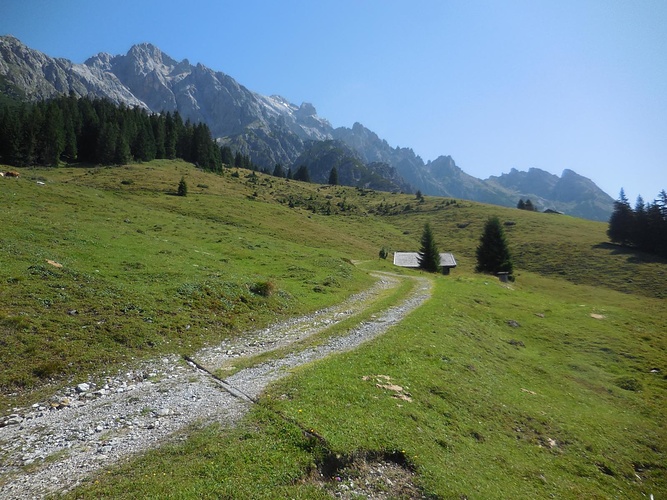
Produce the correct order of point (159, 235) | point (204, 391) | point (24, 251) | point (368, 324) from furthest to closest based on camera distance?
point (159, 235)
point (368, 324)
point (24, 251)
point (204, 391)

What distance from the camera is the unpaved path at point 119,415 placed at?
29.2 ft

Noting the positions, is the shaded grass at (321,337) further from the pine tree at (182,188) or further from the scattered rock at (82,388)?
the pine tree at (182,188)

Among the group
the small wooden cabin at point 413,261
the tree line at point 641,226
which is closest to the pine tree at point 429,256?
the small wooden cabin at point 413,261

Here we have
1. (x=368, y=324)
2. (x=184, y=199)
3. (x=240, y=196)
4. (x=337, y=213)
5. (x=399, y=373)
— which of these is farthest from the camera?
(x=337, y=213)

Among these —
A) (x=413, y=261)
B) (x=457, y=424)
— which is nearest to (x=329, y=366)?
(x=457, y=424)

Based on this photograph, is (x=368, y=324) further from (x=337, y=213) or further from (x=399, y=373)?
(x=337, y=213)

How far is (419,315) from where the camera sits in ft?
96.6

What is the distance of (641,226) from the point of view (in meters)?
112

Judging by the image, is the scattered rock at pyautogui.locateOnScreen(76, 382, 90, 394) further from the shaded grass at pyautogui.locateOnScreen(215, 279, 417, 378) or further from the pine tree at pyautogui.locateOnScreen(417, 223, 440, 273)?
the pine tree at pyautogui.locateOnScreen(417, 223, 440, 273)

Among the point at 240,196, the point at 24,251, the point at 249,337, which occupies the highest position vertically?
the point at 240,196

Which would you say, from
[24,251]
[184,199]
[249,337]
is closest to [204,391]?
[249,337]

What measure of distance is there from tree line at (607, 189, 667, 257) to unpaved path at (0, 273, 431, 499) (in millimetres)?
137766

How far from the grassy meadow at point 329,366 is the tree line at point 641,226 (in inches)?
3753

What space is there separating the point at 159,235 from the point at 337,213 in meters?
105
